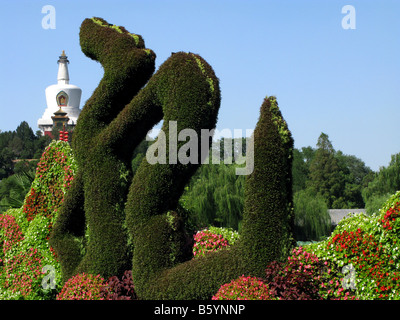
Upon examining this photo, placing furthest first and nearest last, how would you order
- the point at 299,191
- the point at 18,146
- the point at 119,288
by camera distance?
1. the point at 18,146
2. the point at 299,191
3. the point at 119,288

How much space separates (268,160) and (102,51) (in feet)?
11.5

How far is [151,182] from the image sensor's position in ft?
22.7

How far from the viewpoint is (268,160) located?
20.2ft

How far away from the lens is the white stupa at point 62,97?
251 feet

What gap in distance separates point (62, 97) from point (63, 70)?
4.40 metres

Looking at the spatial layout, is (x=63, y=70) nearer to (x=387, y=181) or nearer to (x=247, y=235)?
(x=387, y=181)

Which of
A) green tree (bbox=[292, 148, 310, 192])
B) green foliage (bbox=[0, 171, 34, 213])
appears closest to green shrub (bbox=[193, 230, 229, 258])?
green foliage (bbox=[0, 171, 34, 213])

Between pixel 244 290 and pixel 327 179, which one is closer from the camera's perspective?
pixel 244 290

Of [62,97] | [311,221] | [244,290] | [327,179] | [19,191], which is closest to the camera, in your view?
[244,290]

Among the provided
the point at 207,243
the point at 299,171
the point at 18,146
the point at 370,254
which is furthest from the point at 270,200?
the point at 18,146

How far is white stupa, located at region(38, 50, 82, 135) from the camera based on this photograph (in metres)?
76.5
